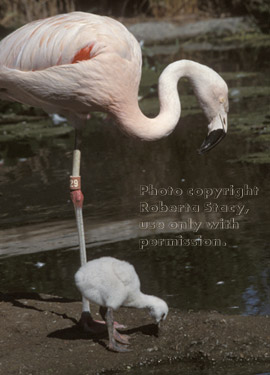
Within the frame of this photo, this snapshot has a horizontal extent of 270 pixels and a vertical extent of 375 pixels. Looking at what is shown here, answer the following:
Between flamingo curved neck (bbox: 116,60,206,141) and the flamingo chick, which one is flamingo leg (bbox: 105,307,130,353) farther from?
flamingo curved neck (bbox: 116,60,206,141)

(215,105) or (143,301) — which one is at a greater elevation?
(215,105)

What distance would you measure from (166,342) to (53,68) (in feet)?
6.41

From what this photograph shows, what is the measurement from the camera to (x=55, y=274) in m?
5.99

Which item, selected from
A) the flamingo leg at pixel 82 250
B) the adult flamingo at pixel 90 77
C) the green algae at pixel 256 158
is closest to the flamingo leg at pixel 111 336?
the flamingo leg at pixel 82 250

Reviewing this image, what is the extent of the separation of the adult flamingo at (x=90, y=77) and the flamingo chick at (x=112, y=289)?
27.8 inches

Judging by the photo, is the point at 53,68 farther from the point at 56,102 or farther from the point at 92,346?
the point at 92,346

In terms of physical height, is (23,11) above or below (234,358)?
below

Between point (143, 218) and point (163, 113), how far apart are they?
5.76ft

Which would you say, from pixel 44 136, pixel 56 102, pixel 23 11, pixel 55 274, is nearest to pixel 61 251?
pixel 55 274

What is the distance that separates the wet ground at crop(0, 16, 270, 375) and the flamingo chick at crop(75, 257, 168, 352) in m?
0.21

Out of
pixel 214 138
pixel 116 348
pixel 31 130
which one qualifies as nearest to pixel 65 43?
pixel 214 138

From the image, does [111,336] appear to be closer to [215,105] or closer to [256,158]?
[215,105]

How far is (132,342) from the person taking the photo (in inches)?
190

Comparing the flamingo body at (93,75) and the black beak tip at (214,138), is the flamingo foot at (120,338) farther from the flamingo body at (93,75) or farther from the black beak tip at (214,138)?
the black beak tip at (214,138)
